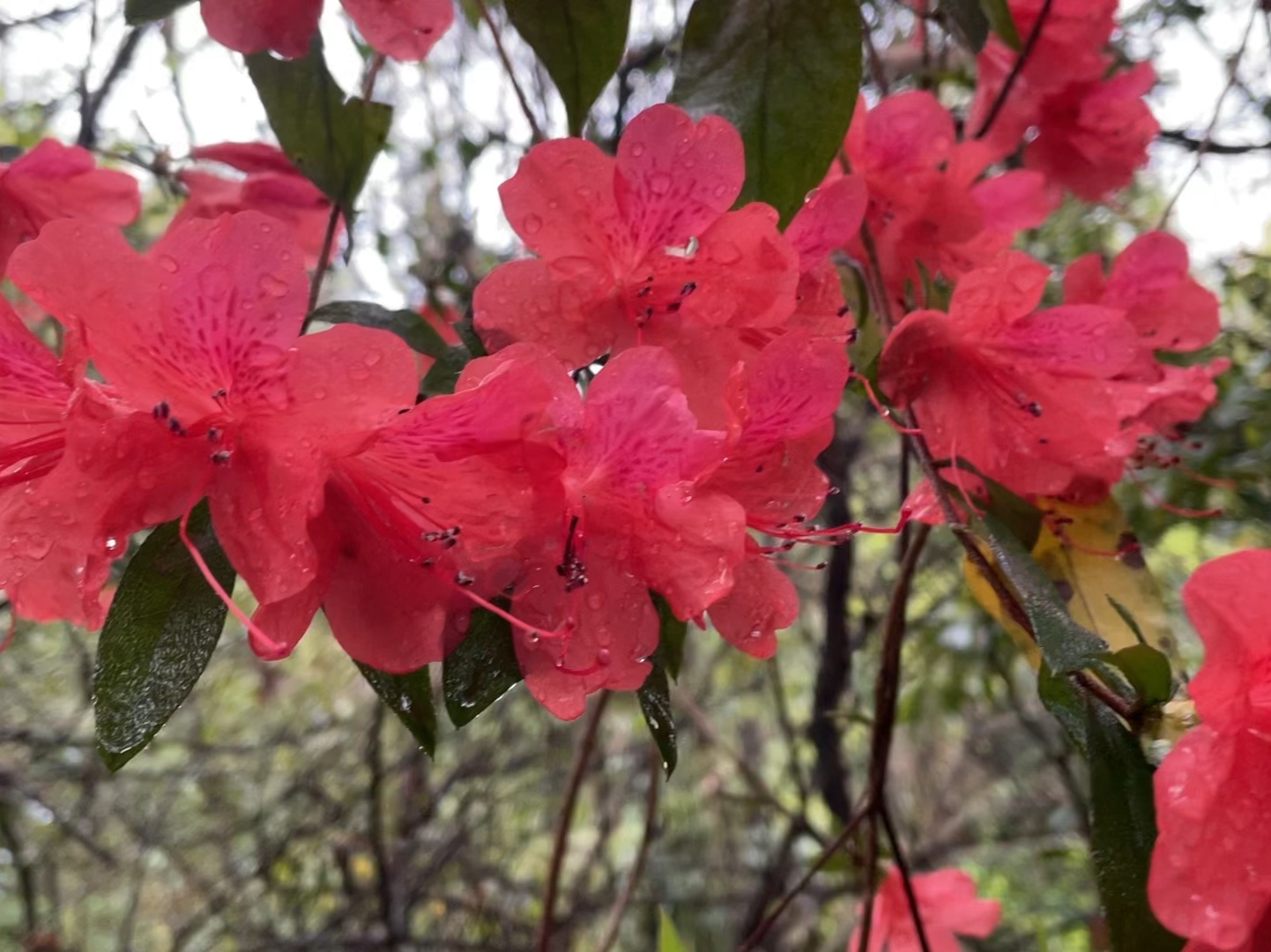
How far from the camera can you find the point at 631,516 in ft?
1.40

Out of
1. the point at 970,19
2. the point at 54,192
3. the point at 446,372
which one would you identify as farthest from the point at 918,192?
the point at 54,192

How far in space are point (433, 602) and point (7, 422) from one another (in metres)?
0.20

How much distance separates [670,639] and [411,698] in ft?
0.47

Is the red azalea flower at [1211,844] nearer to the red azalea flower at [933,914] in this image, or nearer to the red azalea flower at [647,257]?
the red azalea flower at [647,257]

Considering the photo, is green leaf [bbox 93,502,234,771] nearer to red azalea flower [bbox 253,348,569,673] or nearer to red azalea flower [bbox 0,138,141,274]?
red azalea flower [bbox 253,348,569,673]

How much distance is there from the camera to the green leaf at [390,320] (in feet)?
1.96

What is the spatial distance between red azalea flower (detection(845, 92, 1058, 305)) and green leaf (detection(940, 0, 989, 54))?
0.07 m

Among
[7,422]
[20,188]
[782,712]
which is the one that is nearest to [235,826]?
[782,712]

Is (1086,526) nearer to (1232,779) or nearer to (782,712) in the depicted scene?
(1232,779)

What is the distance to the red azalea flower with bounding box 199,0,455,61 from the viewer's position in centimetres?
53

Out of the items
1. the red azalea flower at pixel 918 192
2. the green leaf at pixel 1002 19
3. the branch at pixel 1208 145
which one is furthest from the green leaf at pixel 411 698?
the branch at pixel 1208 145

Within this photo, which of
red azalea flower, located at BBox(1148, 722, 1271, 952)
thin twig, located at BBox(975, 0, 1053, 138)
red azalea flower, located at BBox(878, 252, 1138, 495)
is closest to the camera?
red azalea flower, located at BBox(1148, 722, 1271, 952)

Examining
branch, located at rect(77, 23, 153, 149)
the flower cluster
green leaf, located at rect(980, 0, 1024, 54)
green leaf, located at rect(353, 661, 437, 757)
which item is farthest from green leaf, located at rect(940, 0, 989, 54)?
branch, located at rect(77, 23, 153, 149)

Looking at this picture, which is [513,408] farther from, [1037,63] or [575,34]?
[1037,63]
